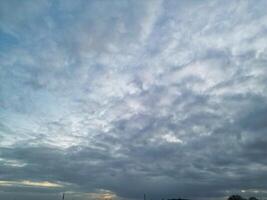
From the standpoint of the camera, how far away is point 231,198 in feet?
→ 593

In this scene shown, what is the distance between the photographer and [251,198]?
18350cm

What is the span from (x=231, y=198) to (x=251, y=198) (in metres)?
17.5
